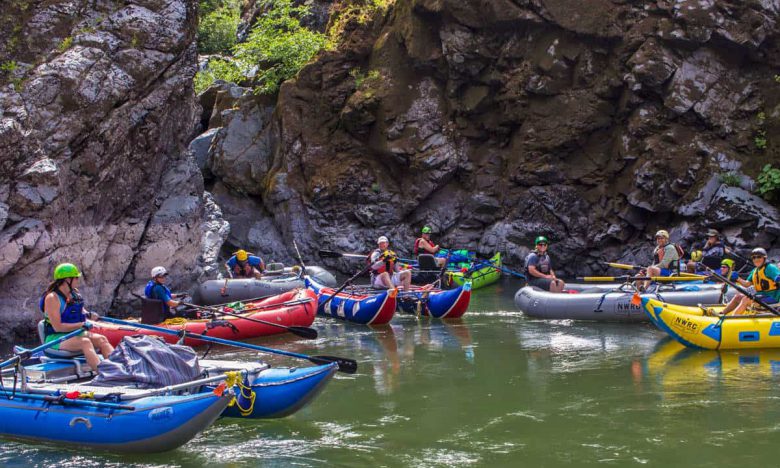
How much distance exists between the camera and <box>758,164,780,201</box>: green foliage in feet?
58.8

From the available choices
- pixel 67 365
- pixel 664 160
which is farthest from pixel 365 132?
pixel 67 365

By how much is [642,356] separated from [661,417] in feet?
10.3

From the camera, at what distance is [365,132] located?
23141mm

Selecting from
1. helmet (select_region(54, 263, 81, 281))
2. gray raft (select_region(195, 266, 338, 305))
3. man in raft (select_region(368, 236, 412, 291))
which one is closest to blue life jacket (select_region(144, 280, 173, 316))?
helmet (select_region(54, 263, 81, 281))

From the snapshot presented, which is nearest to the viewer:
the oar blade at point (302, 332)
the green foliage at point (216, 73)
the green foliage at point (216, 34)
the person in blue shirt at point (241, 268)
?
the oar blade at point (302, 332)

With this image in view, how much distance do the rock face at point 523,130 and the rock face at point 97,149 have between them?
7.47 m

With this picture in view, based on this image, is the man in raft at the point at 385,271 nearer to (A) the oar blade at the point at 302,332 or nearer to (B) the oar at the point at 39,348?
(A) the oar blade at the point at 302,332

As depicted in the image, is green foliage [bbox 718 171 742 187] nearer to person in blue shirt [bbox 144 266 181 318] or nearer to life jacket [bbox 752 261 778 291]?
life jacket [bbox 752 261 778 291]

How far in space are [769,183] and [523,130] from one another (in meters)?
6.50

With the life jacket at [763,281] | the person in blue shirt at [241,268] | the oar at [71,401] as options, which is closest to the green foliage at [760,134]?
the life jacket at [763,281]

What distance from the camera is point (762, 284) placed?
1041cm

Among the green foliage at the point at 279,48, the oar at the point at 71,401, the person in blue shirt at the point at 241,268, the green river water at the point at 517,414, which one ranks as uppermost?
the green foliage at the point at 279,48

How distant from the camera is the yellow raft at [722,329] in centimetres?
1016

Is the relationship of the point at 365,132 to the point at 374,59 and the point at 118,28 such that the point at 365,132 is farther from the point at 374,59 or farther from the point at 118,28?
the point at 118,28
